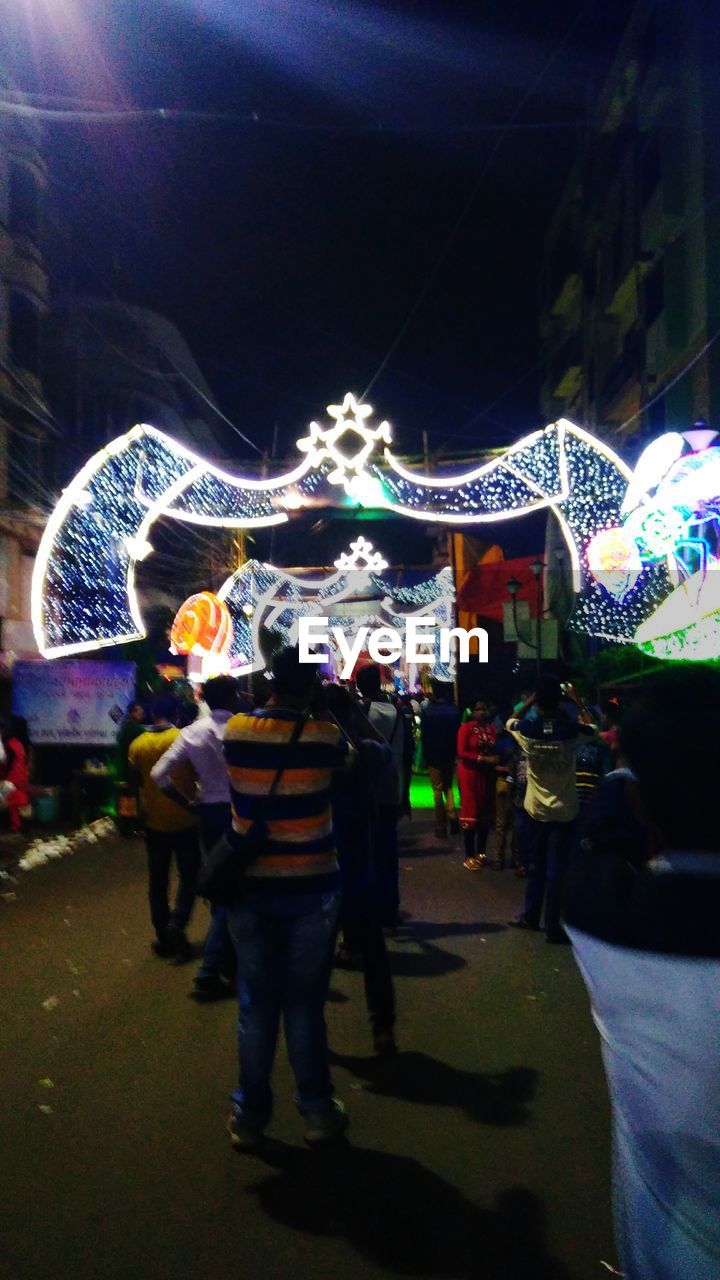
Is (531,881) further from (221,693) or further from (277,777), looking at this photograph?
(277,777)

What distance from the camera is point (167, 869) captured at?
23.0ft

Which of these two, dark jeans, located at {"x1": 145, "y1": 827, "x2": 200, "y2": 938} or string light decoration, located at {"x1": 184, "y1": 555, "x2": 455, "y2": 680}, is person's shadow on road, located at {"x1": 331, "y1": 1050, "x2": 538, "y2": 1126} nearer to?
dark jeans, located at {"x1": 145, "y1": 827, "x2": 200, "y2": 938}

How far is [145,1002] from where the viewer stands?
235 inches

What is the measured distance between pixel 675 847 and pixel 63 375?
26.5m

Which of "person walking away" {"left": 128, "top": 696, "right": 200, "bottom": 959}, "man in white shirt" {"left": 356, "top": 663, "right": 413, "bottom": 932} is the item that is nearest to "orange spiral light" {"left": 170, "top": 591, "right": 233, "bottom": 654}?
"man in white shirt" {"left": 356, "top": 663, "right": 413, "bottom": 932}

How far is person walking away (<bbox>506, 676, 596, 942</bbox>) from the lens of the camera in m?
7.36

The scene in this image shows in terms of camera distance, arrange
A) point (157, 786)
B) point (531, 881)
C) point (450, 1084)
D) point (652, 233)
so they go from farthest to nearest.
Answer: point (652, 233) → point (531, 881) → point (157, 786) → point (450, 1084)

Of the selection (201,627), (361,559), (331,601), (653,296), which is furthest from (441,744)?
(653,296)

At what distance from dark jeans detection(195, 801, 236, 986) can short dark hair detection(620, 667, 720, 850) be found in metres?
4.34

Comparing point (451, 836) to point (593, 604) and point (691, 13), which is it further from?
point (691, 13)

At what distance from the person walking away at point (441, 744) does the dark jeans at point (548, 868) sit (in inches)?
154

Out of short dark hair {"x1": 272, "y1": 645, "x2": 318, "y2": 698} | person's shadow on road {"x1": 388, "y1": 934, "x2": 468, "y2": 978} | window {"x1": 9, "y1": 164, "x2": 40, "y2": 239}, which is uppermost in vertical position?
window {"x1": 9, "y1": 164, "x2": 40, "y2": 239}

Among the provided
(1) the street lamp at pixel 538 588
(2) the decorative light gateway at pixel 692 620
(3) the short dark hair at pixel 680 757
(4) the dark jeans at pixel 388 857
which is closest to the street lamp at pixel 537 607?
(1) the street lamp at pixel 538 588

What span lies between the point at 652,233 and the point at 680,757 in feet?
85.3
